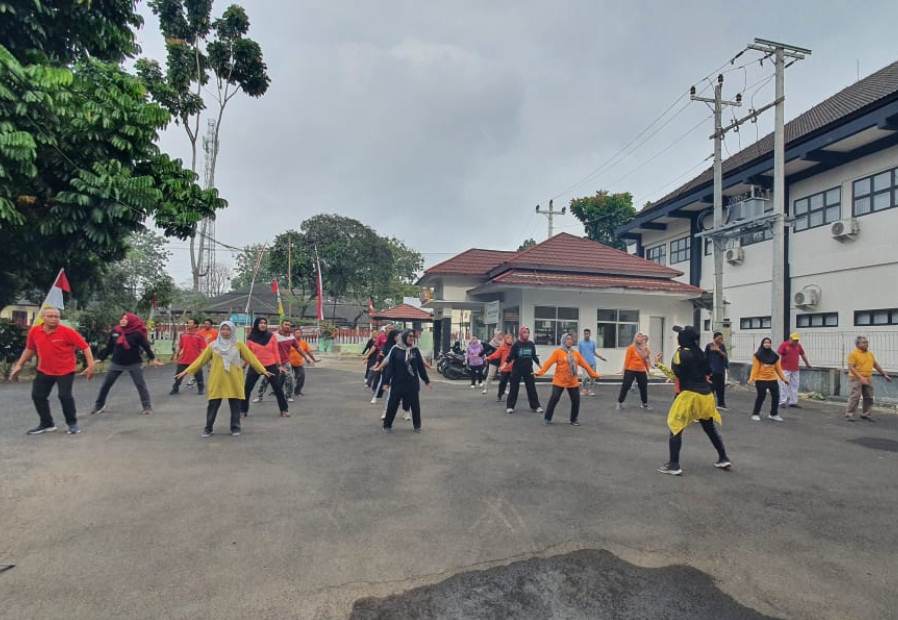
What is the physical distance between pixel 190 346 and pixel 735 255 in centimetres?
2074

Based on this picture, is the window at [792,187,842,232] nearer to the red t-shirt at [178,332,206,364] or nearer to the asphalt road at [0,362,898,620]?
the asphalt road at [0,362,898,620]

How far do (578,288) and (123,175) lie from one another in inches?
607

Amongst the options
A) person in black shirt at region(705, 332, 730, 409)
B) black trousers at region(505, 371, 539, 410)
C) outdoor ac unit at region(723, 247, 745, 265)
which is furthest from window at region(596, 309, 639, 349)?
black trousers at region(505, 371, 539, 410)

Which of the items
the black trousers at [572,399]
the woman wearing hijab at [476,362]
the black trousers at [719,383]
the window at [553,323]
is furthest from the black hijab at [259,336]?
the window at [553,323]

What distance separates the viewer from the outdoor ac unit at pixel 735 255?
21562mm

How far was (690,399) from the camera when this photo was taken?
19.6 feet

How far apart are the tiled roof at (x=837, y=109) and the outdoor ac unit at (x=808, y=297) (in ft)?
16.9

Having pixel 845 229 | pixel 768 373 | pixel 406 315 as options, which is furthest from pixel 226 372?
pixel 406 315

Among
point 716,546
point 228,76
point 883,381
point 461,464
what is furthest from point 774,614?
point 228,76

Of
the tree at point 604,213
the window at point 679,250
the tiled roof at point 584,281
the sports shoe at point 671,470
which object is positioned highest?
the tree at point 604,213

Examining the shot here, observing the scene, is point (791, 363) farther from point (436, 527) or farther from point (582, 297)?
point (436, 527)

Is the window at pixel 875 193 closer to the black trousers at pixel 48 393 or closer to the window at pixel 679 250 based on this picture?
the window at pixel 679 250

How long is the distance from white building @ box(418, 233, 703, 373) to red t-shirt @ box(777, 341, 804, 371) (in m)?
7.51

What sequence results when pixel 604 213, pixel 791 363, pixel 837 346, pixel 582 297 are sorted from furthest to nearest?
pixel 604 213
pixel 582 297
pixel 837 346
pixel 791 363
